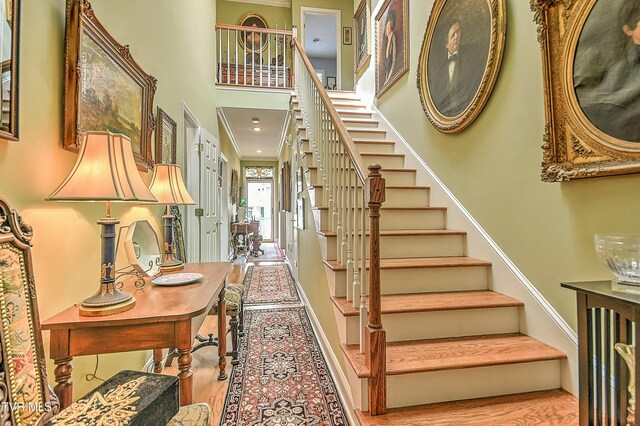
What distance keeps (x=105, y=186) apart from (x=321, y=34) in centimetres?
743

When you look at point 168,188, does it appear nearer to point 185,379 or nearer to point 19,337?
point 185,379

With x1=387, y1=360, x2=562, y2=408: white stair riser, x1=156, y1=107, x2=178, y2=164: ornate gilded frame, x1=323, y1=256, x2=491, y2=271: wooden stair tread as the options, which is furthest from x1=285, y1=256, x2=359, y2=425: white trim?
x1=156, y1=107, x2=178, y2=164: ornate gilded frame

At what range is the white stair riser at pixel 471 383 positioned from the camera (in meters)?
1.46

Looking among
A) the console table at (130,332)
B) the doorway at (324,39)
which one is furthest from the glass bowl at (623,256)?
the doorway at (324,39)

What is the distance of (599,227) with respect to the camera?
140 centimetres

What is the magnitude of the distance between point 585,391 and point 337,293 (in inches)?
45.5

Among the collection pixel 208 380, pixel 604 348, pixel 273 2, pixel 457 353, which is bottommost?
pixel 208 380

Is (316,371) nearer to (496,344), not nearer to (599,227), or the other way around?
(496,344)

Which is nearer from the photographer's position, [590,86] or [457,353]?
[590,86]

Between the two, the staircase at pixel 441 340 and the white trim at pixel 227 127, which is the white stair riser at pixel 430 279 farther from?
the white trim at pixel 227 127

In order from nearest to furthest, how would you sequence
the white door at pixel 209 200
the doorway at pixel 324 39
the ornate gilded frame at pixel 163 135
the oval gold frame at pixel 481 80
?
the oval gold frame at pixel 481 80, the ornate gilded frame at pixel 163 135, the white door at pixel 209 200, the doorway at pixel 324 39

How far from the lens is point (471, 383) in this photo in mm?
1508

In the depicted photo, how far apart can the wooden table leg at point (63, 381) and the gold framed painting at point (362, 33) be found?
469 cm

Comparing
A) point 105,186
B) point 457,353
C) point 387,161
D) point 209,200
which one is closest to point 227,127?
point 209,200
